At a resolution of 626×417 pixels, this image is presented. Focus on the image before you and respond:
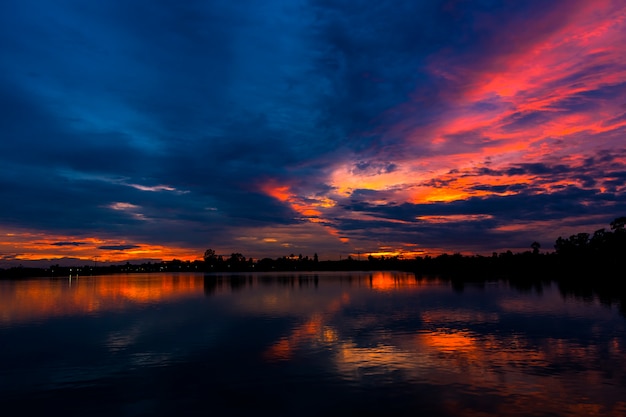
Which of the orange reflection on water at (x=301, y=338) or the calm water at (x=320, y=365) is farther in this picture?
the orange reflection on water at (x=301, y=338)

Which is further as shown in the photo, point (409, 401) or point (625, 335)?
point (625, 335)

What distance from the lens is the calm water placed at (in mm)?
24812

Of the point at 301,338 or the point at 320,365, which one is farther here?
the point at 301,338

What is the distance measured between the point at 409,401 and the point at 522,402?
6195 mm

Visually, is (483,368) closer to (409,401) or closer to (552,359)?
(552,359)

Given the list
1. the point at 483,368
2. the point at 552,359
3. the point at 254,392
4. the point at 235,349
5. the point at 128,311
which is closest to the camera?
the point at 254,392

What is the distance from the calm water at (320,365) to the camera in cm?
2481

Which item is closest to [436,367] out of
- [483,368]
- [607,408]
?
[483,368]

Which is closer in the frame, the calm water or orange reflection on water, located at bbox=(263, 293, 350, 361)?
the calm water

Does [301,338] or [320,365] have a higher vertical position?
[320,365]

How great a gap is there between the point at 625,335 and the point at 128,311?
70.0 meters

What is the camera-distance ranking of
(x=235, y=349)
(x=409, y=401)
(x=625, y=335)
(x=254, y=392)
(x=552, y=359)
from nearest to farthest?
(x=409, y=401) < (x=254, y=392) < (x=552, y=359) < (x=235, y=349) < (x=625, y=335)

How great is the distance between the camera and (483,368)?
105 feet

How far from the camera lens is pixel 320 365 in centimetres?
3359
